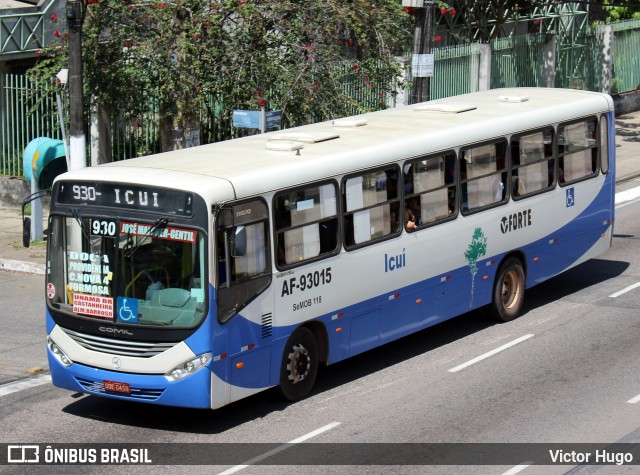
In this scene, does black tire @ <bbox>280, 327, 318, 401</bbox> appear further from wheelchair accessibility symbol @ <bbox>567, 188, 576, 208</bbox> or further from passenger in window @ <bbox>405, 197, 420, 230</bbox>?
wheelchair accessibility symbol @ <bbox>567, 188, 576, 208</bbox>

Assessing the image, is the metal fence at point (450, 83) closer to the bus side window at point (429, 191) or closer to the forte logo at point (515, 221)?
the forte logo at point (515, 221)

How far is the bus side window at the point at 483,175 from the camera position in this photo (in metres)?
14.9

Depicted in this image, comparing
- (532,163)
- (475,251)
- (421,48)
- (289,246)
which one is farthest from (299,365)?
(421,48)

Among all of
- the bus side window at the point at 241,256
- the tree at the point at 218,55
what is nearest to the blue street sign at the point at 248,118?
the tree at the point at 218,55

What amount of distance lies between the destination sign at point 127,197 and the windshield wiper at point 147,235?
102 mm

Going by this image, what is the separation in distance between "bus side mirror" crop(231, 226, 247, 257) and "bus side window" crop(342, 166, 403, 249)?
1.73m

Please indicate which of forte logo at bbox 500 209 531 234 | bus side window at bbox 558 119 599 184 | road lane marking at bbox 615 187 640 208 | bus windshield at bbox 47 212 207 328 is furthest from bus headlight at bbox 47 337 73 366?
road lane marking at bbox 615 187 640 208

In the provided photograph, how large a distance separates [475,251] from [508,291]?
4.24 ft

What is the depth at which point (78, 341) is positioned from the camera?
11742 millimetres

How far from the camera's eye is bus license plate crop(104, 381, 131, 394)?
11383 millimetres

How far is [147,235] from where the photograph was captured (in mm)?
11242

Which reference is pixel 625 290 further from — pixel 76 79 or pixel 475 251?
pixel 76 79

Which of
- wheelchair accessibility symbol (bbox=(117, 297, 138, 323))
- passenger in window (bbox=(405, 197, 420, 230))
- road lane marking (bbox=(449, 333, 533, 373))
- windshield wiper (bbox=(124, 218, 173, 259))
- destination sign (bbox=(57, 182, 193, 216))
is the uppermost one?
destination sign (bbox=(57, 182, 193, 216))

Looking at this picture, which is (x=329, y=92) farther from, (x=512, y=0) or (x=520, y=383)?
(x=512, y=0)
